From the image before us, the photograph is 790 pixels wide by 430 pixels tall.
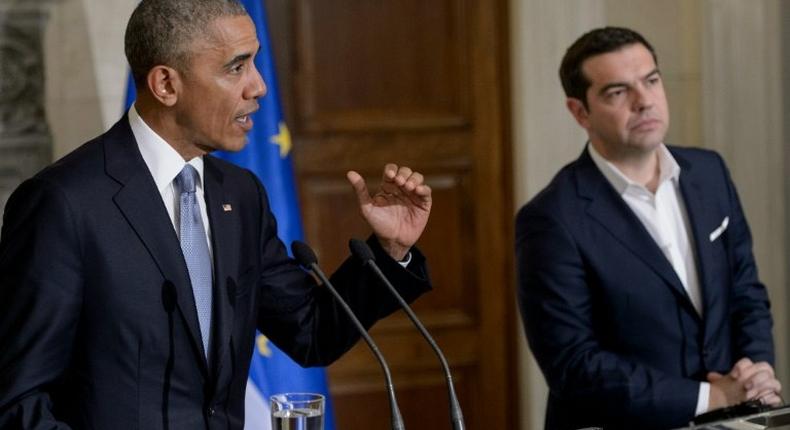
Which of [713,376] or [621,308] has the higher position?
[621,308]

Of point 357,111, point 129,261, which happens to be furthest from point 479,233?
point 129,261

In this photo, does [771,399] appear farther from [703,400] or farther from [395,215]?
[395,215]

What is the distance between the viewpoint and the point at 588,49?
127 inches

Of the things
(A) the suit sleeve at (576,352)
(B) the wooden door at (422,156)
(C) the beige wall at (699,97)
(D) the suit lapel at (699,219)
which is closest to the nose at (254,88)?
(A) the suit sleeve at (576,352)

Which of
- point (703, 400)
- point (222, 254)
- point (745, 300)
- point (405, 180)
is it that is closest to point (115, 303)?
point (222, 254)

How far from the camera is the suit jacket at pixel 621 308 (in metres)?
2.95

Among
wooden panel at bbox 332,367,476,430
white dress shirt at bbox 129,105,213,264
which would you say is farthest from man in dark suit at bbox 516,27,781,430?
wooden panel at bbox 332,367,476,430

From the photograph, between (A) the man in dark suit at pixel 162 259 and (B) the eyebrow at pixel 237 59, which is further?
(B) the eyebrow at pixel 237 59

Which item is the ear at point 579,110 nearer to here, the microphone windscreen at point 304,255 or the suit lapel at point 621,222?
the suit lapel at point 621,222

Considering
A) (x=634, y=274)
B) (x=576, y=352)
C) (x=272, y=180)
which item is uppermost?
(x=272, y=180)

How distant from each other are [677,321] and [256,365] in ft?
4.58

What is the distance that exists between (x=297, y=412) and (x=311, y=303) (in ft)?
2.07

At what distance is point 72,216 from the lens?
2145 millimetres

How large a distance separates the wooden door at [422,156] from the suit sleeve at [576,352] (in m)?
1.58
